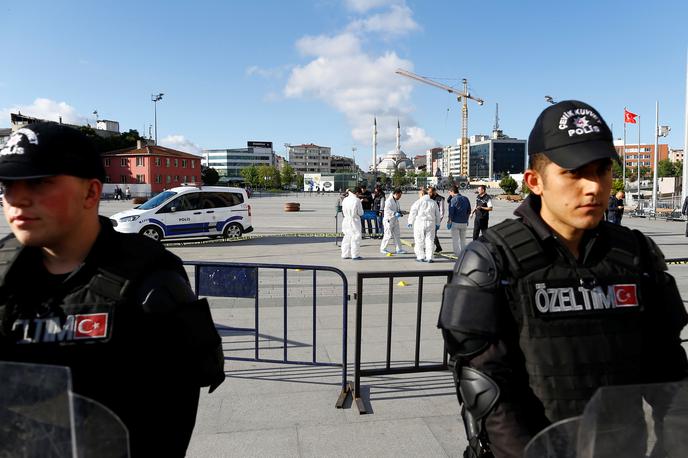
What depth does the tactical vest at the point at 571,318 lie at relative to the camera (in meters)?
1.46

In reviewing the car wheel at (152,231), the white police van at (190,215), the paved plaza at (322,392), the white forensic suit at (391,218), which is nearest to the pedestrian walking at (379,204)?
the white forensic suit at (391,218)

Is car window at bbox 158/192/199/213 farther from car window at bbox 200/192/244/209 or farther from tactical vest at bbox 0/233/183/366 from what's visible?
tactical vest at bbox 0/233/183/366

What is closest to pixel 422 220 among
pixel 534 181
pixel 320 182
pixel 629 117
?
pixel 534 181

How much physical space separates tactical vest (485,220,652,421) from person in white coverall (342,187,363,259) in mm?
9556

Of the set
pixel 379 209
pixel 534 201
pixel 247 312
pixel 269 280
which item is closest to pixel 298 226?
pixel 379 209

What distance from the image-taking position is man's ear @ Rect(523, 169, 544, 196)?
64.9 inches

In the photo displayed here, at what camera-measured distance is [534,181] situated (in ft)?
5.52

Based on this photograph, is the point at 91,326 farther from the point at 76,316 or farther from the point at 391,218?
the point at 391,218

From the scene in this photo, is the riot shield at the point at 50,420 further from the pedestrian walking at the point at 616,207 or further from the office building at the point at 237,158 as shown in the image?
the office building at the point at 237,158

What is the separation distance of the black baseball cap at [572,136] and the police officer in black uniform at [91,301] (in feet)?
4.01

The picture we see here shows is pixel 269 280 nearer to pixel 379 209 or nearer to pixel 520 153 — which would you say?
pixel 379 209

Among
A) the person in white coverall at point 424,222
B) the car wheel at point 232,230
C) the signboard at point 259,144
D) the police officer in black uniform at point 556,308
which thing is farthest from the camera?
the signboard at point 259,144

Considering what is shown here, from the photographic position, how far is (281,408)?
12.5 feet

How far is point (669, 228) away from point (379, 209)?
11.8 metres
